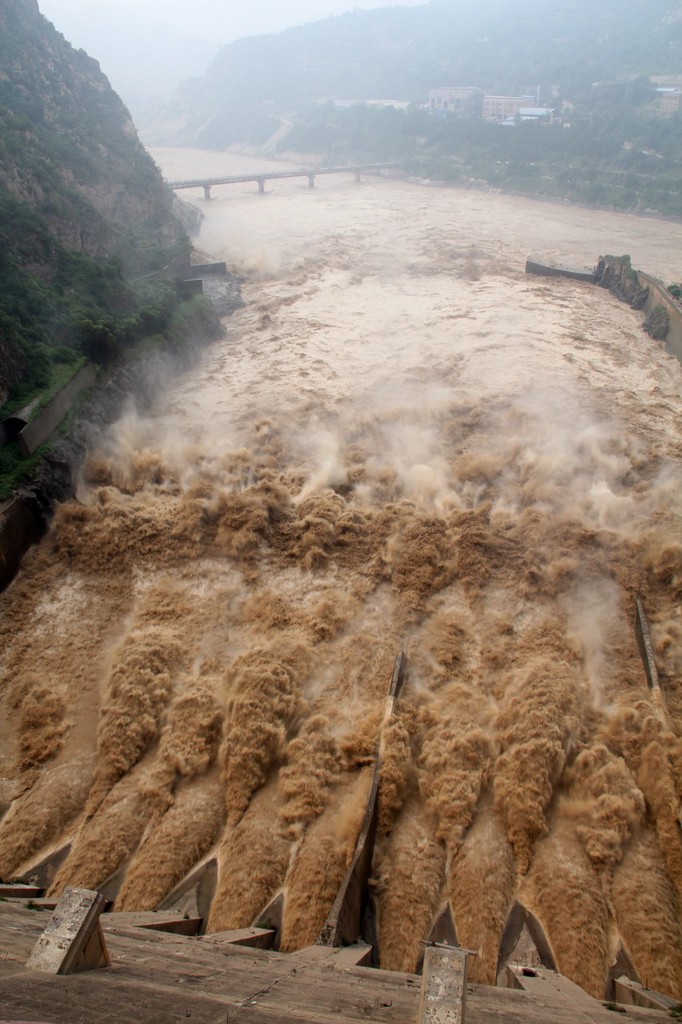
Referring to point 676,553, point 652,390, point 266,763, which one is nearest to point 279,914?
point 266,763

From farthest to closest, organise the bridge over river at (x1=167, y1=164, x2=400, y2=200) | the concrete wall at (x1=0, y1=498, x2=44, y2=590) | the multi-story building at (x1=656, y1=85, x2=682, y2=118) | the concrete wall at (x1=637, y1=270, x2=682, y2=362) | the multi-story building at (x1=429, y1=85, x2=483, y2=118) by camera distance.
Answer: the multi-story building at (x1=429, y1=85, x2=483, y2=118) → the multi-story building at (x1=656, y1=85, x2=682, y2=118) → the bridge over river at (x1=167, y1=164, x2=400, y2=200) → the concrete wall at (x1=637, y1=270, x2=682, y2=362) → the concrete wall at (x1=0, y1=498, x2=44, y2=590)

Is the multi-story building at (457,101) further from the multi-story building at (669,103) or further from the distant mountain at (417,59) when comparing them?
the multi-story building at (669,103)

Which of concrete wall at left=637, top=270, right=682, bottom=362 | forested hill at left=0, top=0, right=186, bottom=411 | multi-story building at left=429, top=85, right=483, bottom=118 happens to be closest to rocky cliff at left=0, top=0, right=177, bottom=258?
forested hill at left=0, top=0, right=186, bottom=411

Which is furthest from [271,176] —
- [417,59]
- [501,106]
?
[417,59]

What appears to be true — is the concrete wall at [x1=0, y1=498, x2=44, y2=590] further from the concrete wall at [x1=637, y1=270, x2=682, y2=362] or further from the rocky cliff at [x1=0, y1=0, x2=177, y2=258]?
the concrete wall at [x1=637, y1=270, x2=682, y2=362]

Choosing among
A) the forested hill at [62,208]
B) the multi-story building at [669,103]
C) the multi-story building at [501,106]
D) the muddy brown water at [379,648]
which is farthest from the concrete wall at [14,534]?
the multi-story building at [501,106]

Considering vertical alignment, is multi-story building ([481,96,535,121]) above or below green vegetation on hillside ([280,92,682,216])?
above
